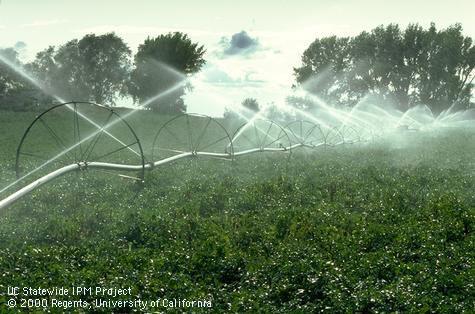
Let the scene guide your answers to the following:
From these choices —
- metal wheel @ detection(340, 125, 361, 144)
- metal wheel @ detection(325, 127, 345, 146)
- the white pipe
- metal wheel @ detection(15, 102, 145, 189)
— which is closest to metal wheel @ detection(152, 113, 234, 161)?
metal wheel @ detection(15, 102, 145, 189)

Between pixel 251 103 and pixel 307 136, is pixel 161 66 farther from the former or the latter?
pixel 251 103

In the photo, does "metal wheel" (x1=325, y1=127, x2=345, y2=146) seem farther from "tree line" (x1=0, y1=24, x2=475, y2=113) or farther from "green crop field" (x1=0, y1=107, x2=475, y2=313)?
"tree line" (x1=0, y1=24, x2=475, y2=113)

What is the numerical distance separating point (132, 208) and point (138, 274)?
6566 millimetres

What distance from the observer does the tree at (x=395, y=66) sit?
84.2m

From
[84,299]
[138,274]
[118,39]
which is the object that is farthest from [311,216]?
[118,39]

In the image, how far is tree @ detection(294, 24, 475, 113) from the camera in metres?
84.2

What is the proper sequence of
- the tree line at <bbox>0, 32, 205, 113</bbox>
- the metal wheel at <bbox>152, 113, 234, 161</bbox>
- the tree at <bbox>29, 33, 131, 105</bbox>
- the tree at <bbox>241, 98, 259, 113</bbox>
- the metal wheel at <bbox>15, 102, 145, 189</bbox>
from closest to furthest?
1. the metal wheel at <bbox>15, 102, 145, 189</bbox>
2. the metal wheel at <bbox>152, 113, 234, 161</bbox>
3. the tree line at <bbox>0, 32, 205, 113</bbox>
4. the tree at <bbox>29, 33, 131, 105</bbox>
5. the tree at <bbox>241, 98, 259, 113</bbox>

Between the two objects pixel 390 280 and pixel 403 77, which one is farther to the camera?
pixel 403 77

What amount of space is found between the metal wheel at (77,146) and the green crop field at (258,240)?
1287 millimetres

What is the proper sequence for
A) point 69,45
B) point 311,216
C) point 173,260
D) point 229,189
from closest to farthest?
point 173,260, point 311,216, point 229,189, point 69,45

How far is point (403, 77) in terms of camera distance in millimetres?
85438

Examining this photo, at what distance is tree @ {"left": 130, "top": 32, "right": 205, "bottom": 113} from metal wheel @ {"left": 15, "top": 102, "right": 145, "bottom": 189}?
1016 cm

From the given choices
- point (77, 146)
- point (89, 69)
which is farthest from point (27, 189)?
point (89, 69)

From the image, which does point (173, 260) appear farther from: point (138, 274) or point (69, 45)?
point (69, 45)
